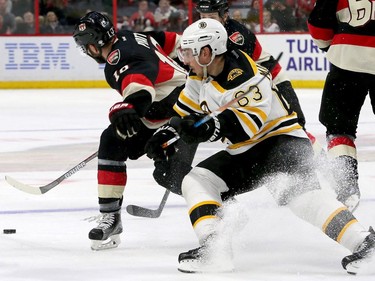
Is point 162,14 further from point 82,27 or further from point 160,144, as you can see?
point 160,144

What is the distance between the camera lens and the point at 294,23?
11.3 meters

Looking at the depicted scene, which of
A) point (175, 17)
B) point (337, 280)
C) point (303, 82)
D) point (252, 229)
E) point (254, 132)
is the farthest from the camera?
point (175, 17)

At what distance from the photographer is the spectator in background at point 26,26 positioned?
11305 millimetres

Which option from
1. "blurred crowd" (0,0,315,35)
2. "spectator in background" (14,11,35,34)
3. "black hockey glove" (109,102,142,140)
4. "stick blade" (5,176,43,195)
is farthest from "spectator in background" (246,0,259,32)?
"black hockey glove" (109,102,142,140)

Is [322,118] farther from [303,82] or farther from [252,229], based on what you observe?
[303,82]

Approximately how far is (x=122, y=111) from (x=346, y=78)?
0.97 metres

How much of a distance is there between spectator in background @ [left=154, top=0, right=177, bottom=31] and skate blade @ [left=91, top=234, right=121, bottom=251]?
8.08 meters

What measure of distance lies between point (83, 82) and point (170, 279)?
8.30 meters

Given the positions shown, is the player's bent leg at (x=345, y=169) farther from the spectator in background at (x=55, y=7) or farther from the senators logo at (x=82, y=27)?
the spectator in background at (x=55, y=7)

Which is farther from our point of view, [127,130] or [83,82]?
[83,82]

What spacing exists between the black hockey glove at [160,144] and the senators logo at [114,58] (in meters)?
0.45

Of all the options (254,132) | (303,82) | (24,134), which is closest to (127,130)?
(254,132)

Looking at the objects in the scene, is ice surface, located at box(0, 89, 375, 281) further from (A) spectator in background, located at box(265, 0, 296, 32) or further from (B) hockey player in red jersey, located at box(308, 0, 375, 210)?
(A) spectator in background, located at box(265, 0, 296, 32)

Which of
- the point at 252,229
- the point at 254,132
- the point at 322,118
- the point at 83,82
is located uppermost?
the point at 254,132
